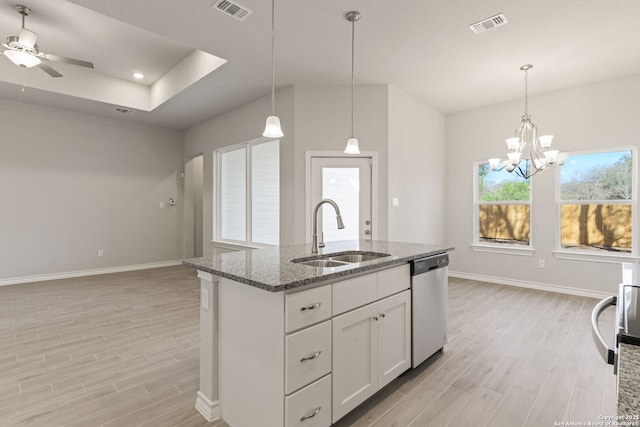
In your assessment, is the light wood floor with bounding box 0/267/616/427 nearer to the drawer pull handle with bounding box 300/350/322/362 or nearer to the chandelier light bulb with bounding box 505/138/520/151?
Result: the drawer pull handle with bounding box 300/350/322/362

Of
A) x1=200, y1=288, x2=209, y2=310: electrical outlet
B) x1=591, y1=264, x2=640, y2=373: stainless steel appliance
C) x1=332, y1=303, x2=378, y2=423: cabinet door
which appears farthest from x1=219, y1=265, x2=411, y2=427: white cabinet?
x1=591, y1=264, x2=640, y2=373: stainless steel appliance

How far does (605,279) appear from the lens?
4395 millimetres

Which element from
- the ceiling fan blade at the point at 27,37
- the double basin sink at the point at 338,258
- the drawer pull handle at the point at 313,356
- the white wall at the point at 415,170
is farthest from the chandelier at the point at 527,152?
the ceiling fan blade at the point at 27,37

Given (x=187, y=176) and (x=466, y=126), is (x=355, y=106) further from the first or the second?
(x=187, y=176)

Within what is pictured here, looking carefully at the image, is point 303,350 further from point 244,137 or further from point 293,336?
point 244,137

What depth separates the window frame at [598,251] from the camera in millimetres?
4207

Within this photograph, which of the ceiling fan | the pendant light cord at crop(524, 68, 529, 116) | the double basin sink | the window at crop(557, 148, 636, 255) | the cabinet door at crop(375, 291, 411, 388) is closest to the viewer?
the cabinet door at crop(375, 291, 411, 388)

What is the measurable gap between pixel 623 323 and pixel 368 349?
4.49 ft

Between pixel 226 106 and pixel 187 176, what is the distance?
2.44 m

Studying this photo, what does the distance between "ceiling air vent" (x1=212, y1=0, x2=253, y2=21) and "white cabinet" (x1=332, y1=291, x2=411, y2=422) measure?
2694 mm

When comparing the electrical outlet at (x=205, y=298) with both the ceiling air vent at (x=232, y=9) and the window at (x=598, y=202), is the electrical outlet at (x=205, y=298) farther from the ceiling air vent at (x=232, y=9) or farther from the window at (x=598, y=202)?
the window at (x=598, y=202)

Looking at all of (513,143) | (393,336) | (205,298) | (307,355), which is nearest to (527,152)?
(513,143)

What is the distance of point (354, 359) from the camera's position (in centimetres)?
185

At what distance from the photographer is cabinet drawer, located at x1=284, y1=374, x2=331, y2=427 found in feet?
4.96
